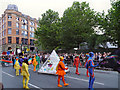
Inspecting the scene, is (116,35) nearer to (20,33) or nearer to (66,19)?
(66,19)

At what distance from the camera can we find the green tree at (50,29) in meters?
30.1

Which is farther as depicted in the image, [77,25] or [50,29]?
[50,29]

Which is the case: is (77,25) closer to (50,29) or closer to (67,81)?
(50,29)

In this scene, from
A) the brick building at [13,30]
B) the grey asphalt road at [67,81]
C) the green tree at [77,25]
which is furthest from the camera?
the brick building at [13,30]

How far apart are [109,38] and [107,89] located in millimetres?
15422

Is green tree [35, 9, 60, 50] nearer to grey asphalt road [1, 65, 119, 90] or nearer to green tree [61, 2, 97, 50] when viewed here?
green tree [61, 2, 97, 50]

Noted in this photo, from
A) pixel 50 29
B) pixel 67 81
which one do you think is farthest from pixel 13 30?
pixel 67 81

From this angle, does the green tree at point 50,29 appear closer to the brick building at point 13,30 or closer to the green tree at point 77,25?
the green tree at point 77,25

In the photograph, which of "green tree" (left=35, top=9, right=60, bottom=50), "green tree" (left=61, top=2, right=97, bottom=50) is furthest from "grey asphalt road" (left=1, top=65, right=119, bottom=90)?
"green tree" (left=35, top=9, right=60, bottom=50)

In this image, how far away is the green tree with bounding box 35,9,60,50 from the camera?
98.7ft

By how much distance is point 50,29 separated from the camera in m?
30.5

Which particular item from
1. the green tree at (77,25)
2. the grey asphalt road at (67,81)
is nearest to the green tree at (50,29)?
the green tree at (77,25)

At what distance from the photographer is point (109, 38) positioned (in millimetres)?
20359

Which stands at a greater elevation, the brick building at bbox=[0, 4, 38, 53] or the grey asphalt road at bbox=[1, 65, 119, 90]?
the brick building at bbox=[0, 4, 38, 53]
